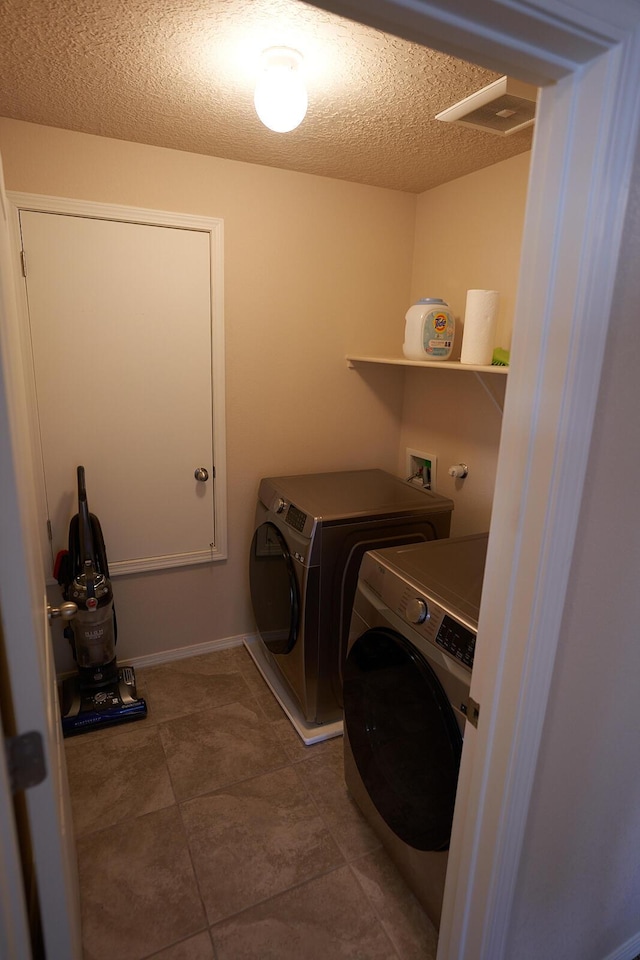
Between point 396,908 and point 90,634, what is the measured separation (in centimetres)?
147

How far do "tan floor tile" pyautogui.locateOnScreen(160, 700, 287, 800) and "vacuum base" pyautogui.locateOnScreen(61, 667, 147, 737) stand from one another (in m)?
0.16

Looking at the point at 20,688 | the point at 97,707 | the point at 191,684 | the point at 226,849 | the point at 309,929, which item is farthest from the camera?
the point at 191,684

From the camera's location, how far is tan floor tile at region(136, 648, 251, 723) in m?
2.32

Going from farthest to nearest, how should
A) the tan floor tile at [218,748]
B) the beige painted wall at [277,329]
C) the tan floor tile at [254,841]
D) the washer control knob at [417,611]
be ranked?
1. the beige painted wall at [277,329]
2. the tan floor tile at [218,748]
3. the tan floor tile at [254,841]
4. the washer control knob at [417,611]

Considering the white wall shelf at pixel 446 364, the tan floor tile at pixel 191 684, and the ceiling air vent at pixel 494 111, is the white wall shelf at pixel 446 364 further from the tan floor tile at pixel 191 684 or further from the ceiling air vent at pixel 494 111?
the tan floor tile at pixel 191 684

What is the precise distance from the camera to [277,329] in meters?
2.47

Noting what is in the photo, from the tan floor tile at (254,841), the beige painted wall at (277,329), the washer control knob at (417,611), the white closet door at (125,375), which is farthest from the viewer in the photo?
the beige painted wall at (277,329)

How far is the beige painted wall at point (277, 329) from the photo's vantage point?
2254 millimetres

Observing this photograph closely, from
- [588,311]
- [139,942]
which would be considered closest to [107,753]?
[139,942]

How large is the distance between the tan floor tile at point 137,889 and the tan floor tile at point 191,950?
0.7 inches

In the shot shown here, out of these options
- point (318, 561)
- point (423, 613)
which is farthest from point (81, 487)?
point (423, 613)

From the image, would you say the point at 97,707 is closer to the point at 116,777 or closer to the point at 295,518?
the point at 116,777

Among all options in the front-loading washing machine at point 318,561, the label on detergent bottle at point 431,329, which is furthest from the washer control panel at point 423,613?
the label on detergent bottle at point 431,329

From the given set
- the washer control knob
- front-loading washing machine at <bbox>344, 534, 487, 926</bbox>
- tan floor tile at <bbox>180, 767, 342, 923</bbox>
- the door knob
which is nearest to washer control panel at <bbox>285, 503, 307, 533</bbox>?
front-loading washing machine at <bbox>344, 534, 487, 926</bbox>
